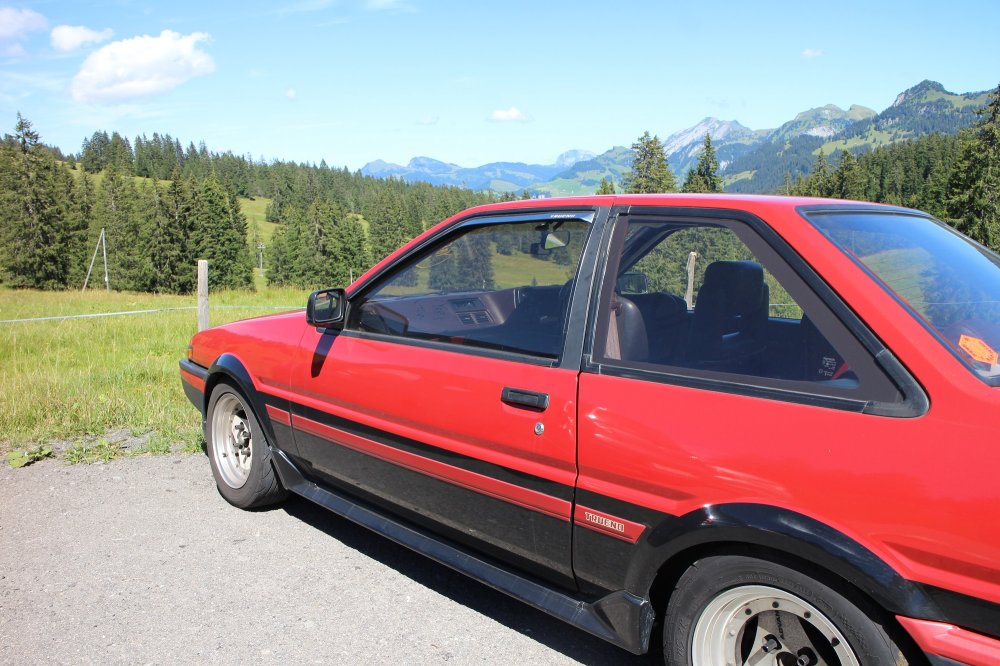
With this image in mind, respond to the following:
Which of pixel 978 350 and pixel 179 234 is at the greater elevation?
pixel 978 350

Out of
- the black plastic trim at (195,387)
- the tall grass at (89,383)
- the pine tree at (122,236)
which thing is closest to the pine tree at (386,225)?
the pine tree at (122,236)

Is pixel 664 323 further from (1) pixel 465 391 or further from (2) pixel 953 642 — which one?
(2) pixel 953 642

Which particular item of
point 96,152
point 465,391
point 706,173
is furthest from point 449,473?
point 96,152

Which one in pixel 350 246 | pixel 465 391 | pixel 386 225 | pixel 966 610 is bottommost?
pixel 350 246

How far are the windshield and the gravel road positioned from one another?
1740 millimetres

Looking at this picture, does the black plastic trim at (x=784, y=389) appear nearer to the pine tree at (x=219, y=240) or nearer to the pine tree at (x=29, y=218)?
the pine tree at (x=29, y=218)

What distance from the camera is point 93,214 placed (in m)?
88.2

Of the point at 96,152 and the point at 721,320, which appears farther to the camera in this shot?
the point at 96,152

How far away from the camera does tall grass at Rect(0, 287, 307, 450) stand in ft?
19.5

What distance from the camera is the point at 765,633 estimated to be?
205 cm

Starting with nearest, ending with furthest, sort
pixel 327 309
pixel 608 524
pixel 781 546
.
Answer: pixel 781 546, pixel 608 524, pixel 327 309

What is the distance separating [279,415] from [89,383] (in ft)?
15.4

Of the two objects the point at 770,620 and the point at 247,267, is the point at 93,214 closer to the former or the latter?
the point at 247,267

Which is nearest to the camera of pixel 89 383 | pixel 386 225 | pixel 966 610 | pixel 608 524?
pixel 966 610
